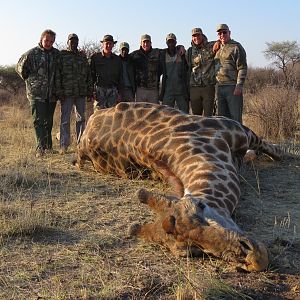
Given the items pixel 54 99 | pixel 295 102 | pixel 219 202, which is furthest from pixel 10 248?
pixel 295 102

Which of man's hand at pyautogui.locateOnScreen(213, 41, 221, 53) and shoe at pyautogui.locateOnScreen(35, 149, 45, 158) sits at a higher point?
man's hand at pyautogui.locateOnScreen(213, 41, 221, 53)

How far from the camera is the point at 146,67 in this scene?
8805 millimetres

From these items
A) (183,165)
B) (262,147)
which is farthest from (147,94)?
(183,165)

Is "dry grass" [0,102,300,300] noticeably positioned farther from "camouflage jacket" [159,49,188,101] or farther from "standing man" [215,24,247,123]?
"camouflage jacket" [159,49,188,101]

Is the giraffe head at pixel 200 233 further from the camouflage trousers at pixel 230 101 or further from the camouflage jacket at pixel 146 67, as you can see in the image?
the camouflage jacket at pixel 146 67

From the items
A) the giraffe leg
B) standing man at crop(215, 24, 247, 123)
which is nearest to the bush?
standing man at crop(215, 24, 247, 123)

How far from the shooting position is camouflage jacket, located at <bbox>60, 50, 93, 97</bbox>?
839cm

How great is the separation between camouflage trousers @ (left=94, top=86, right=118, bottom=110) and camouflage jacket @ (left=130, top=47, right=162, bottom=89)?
0.47 metres

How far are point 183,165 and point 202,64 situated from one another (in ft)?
13.0

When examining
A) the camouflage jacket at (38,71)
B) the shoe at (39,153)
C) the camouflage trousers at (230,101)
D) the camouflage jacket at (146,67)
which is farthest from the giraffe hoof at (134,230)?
the camouflage jacket at (146,67)

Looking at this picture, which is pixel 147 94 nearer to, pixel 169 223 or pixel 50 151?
pixel 50 151

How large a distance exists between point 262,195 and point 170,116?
134 cm

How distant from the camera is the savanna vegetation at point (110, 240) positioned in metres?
3.11

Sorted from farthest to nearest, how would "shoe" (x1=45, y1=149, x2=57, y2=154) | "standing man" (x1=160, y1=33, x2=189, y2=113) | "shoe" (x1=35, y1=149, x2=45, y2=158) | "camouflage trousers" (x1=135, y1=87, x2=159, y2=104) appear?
"camouflage trousers" (x1=135, y1=87, x2=159, y2=104) < "standing man" (x1=160, y1=33, x2=189, y2=113) < "shoe" (x1=45, y1=149, x2=57, y2=154) < "shoe" (x1=35, y1=149, x2=45, y2=158)
